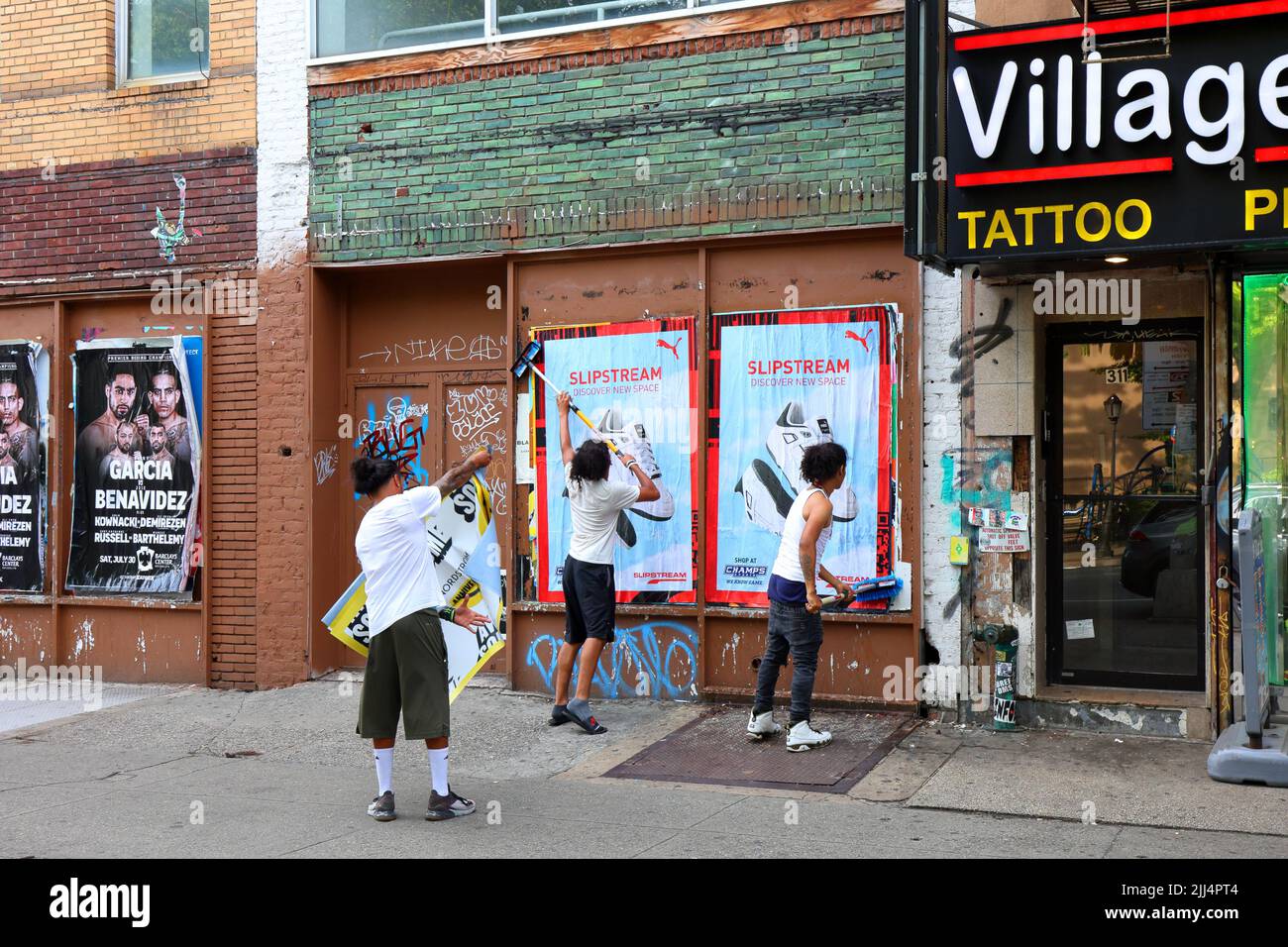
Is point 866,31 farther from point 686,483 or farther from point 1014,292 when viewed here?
point 686,483

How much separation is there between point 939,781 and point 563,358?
415cm

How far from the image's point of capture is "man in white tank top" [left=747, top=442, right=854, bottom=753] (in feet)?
25.7

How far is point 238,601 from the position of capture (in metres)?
10.7

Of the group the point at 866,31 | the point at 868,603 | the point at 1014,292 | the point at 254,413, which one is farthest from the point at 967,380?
the point at 254,413

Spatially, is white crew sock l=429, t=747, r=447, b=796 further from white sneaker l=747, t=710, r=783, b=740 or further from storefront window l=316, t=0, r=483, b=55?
storefront window l=316, t=0, r=483, b=55

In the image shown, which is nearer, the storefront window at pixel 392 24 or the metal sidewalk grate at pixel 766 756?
the metal sidewalk grate at pixel 766 756

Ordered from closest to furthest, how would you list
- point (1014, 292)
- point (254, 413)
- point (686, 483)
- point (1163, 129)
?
point (1163, 129), point (1014, 292), point (686, 483), point (254, 413)

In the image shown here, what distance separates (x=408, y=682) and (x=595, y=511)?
2.11m

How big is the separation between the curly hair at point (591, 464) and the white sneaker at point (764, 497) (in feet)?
3.86

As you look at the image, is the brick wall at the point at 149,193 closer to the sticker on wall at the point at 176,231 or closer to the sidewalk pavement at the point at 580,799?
the sticker on wall at the point at 176,231

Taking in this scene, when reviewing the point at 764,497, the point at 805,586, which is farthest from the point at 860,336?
the point at 805,586

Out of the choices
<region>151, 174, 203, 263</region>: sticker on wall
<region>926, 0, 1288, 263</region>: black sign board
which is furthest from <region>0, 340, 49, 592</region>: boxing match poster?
<region>926, 0, 1288, 263</region>: black sign board

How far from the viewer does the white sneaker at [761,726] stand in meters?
8.20
